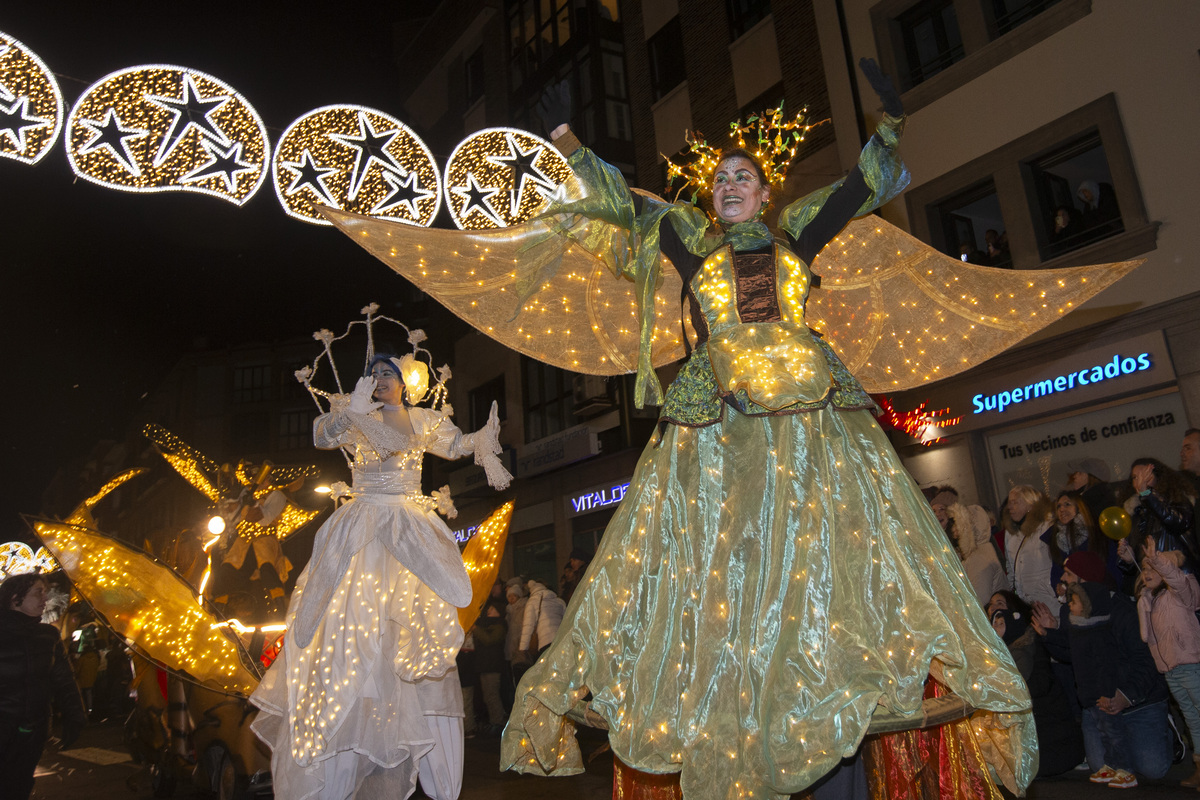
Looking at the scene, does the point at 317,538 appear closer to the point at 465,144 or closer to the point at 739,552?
the point at 739,552

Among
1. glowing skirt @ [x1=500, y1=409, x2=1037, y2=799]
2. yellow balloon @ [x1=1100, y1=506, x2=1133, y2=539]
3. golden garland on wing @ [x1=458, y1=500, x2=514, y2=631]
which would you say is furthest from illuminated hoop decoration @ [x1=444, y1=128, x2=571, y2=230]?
yellow balloon @ [x1=1100, y1=506, x2=1133, y2=539]

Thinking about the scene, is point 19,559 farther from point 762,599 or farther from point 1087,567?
point 762,599

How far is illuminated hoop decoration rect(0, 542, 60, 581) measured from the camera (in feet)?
65.6

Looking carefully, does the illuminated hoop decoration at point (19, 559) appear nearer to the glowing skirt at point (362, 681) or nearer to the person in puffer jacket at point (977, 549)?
the glowing skirt at point (362, 681)

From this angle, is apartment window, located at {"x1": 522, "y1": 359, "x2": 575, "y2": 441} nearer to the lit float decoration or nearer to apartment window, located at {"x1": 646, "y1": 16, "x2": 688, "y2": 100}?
apartment window, located at {"x1": 646, "y1": 16, "x2": 688, "y2": 100}

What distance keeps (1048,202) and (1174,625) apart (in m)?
6.83

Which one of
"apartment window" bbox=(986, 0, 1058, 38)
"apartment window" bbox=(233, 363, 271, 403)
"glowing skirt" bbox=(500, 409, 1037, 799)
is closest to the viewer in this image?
"glowing skirt" bbox=(500, 409, 1037, 799)

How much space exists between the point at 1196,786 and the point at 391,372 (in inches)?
185

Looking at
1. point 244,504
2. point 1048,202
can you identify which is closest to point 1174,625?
point 244,504

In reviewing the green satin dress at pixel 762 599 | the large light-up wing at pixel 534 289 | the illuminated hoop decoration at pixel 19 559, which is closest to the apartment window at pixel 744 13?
the large light-up wing at pixel 534 289

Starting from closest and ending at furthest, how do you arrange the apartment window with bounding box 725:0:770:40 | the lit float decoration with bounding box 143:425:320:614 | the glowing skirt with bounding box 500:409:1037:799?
the glowing skirt with bounding box 500:409:1037:799 → the lit float decoration with bounding box 143:425:320:614 → the apartment window with bounding box 725:0:770:40

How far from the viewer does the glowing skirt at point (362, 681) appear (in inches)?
158

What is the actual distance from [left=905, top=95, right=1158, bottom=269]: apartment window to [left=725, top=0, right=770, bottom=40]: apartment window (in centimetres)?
461

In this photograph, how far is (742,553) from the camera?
278 centimetres
